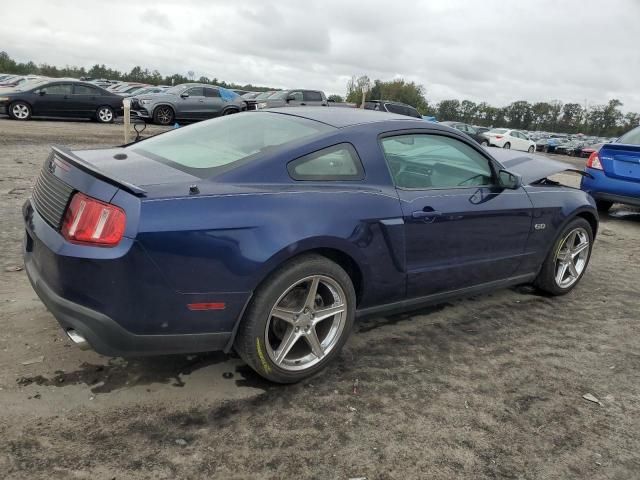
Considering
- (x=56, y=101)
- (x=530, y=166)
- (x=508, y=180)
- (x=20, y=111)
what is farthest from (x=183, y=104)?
(x=508, y=180)

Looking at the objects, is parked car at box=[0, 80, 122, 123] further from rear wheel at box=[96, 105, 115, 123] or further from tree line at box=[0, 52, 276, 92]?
tree line at box=[0, 52, 276, 92]

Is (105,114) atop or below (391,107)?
below

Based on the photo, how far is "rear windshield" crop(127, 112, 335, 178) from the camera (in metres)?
2.82

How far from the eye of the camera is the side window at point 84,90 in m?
17.4

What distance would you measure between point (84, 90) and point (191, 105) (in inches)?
139

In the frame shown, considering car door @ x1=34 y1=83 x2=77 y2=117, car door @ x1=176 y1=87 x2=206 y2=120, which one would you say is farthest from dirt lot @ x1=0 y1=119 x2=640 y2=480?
car door @ x1=176 y1=87 x2=206 y2=120

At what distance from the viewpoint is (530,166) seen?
4.56m

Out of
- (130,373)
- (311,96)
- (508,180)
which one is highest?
(311,96)

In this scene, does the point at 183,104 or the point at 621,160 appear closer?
the point at 621,160

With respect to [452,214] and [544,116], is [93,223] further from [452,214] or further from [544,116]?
[544,116]

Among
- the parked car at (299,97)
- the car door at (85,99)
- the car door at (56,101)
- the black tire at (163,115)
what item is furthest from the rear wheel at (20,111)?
the parked car at (299,97)

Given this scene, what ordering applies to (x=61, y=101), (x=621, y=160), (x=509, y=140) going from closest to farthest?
(x=621, y=160)
(x=61, y=101)
(x=509, y=140)

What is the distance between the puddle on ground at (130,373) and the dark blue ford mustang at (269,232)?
0.42 m

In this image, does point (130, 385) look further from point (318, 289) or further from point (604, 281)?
point (604, 281)
